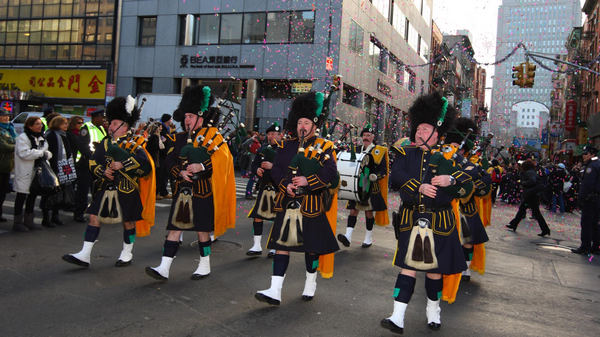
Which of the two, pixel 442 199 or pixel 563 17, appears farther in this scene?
pixel 563 17

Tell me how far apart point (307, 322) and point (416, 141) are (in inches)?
75.1

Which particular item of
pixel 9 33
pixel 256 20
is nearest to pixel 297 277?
pixel 256 20

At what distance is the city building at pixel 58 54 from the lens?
106 ft

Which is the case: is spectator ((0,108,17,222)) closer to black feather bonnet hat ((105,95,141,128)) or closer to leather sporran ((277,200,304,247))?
black feather bonnet hat ((105,95,141,128))

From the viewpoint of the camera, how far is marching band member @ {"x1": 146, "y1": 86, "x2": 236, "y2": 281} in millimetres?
5172

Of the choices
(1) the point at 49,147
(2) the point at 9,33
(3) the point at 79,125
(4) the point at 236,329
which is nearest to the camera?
(4) the point at 236,329

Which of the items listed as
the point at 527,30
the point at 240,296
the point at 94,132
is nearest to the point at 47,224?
the point at 94,132

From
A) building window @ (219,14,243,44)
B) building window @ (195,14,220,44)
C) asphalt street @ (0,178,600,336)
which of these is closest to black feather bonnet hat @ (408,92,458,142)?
asphalt street @ (0,178,600,336)

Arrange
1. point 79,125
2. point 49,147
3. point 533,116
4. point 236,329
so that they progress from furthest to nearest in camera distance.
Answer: point 533,116 < point 79,125 < point 49,147 < point 236,329

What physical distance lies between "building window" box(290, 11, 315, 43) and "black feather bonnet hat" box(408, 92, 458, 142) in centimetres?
2386

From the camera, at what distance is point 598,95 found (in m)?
36.3

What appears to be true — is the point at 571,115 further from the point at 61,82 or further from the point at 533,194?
the point at 61,82

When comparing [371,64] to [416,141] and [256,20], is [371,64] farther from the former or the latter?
[416,141]

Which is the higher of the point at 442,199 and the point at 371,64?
the point at 371,64
